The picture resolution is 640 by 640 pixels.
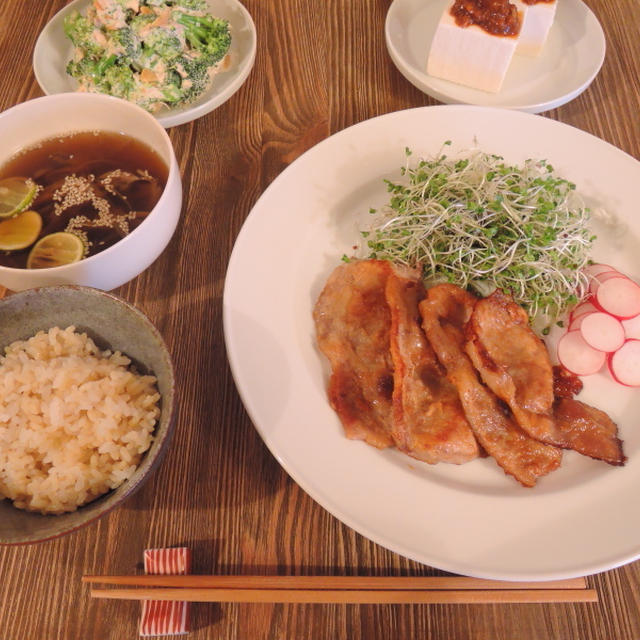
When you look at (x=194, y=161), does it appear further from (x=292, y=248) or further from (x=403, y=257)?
(x=403, y=257)

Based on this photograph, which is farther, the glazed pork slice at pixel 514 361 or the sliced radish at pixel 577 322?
the sliced radish at pixel 577 322

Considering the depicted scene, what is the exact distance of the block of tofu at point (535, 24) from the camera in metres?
2.33

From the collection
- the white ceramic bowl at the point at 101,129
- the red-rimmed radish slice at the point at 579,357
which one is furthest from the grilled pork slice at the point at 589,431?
the white ceramic bowl at the point at 101,129

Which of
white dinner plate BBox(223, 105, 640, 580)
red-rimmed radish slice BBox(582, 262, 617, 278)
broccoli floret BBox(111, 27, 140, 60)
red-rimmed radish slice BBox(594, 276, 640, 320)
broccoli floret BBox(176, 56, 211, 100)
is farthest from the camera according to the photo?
broccoli floret BBox(176, 56, 211, 100)

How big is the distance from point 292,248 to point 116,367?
0.77 meters

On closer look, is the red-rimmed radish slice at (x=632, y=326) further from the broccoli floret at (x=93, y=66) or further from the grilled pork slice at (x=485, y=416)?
the broccoli floret at (x=93, y=66)

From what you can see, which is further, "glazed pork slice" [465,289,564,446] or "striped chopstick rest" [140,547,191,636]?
"glazed pork slice" [465,289,564,446]

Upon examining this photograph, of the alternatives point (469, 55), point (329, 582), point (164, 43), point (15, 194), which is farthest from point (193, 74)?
point (329, 582)

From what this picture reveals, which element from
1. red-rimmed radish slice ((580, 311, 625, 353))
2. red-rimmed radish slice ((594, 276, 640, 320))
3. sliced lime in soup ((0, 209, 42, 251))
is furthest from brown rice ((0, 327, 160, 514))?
red-rimmed radish slice ((594, 276, 640, 320))

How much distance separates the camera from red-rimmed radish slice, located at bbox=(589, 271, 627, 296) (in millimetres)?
1951

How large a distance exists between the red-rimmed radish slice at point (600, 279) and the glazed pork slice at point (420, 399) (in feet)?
2.36

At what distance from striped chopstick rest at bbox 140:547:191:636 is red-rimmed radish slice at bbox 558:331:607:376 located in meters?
→ 1.41

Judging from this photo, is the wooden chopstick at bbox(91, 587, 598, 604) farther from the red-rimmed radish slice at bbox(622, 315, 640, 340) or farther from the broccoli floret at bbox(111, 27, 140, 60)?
the broccoli floret at bbox(111, 27, 140, 60)

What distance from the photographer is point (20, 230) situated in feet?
5.98
